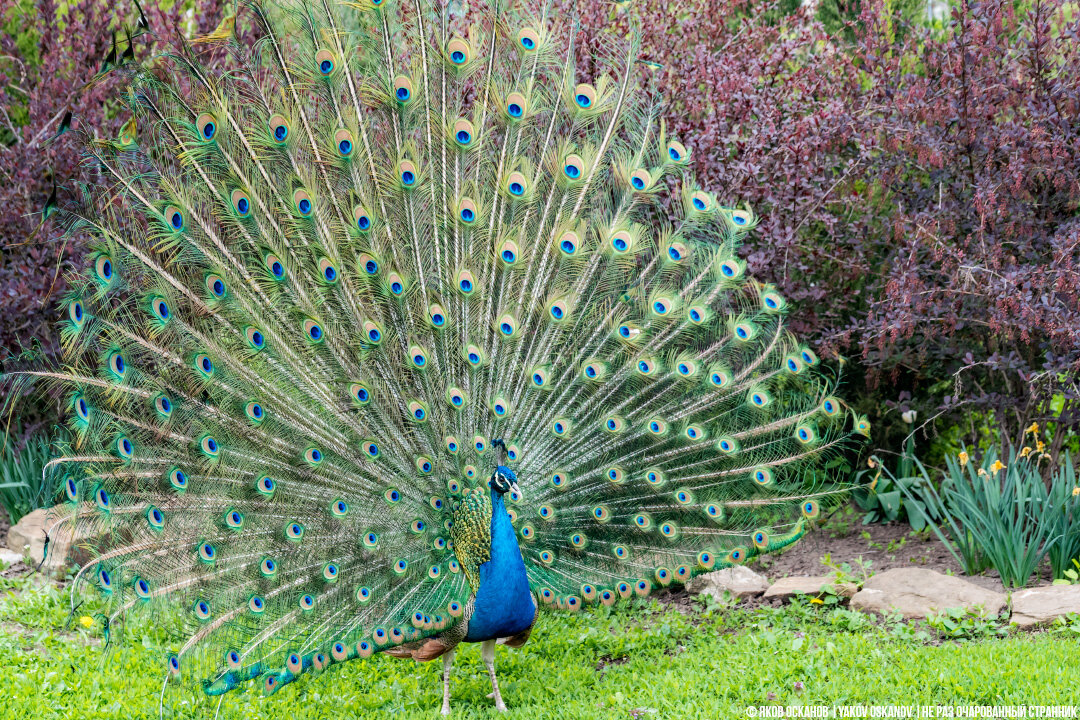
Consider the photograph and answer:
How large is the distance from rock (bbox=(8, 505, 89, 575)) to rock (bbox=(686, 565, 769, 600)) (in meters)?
3.78

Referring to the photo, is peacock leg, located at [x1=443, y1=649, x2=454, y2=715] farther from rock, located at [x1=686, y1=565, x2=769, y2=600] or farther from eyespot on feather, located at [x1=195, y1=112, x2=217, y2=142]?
eyespot on feather, located at [x1=195, y1=112, x2=217, y2=142]

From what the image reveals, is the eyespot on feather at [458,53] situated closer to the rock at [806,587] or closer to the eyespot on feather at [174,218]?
the eyespot on feather at [174,218]

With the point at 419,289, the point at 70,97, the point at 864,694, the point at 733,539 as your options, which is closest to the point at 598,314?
the point at 419,289

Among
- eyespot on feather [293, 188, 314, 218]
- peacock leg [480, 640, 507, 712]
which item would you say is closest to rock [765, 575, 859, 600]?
peacock leg [480, 640, 507, 712]

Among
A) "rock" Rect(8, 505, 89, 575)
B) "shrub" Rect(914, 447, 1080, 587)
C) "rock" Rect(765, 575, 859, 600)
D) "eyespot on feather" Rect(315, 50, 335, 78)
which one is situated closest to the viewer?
"eyespot on feather" Rect(315, 50, 335, 78)

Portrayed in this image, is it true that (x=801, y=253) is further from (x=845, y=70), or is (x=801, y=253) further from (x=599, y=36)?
(x=599, y=36)

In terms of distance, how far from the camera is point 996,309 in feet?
17.5

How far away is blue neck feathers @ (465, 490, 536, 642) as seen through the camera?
439cm

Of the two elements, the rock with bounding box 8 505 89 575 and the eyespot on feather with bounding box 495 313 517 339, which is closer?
the eyespot on feather with bounding box 495 313 517 339

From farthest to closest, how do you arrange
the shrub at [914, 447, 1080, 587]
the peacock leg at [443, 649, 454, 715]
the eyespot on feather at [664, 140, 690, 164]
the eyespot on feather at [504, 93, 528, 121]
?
the shrub at [914, 447, 1080, 587] → the eyespot on feather at [664, 140, 690, 164] → the eyespot on feather at [504, 93, 528, 121] → the peacock leg at [443, 649, 454, 715]

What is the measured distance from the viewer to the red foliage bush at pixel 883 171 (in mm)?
5523

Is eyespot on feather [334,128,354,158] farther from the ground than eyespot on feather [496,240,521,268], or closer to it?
farther from the ground

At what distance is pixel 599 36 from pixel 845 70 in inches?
66.1

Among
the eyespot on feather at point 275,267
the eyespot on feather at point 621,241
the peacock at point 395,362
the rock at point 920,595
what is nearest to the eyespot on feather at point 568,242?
the peacock at point 395,362
